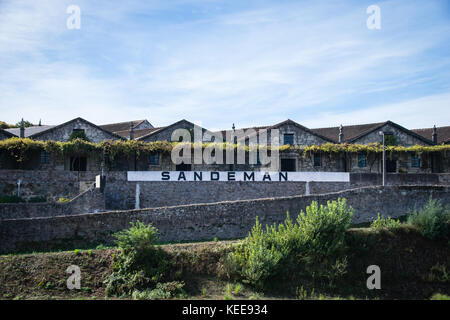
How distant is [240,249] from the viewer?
51.8 ft

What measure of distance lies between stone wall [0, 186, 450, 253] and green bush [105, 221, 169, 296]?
2.63 meters

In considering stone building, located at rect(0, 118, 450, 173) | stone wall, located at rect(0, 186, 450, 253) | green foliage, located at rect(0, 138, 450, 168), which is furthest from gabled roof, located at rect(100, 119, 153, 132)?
stone wall, located at rect(0, 186, 450, 253)

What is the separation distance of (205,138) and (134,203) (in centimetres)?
1459

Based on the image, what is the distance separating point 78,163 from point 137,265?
19491 millimetres

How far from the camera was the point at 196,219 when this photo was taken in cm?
1894

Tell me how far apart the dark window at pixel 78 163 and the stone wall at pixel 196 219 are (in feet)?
50.5

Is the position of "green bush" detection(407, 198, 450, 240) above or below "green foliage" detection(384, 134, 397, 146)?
below

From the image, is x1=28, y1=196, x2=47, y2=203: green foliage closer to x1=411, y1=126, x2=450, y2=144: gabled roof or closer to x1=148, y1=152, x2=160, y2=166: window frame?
x1=148, y1=152, x2=160, y2=166: window frame

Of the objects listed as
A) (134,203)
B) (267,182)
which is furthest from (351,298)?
(134,203)

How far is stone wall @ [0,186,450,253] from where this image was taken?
669 inches

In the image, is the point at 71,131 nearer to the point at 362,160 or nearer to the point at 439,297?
the point at 362,160

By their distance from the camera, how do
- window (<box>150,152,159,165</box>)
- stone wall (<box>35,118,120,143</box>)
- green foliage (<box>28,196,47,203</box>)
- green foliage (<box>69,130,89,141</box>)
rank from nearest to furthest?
green foliage (<box>28,196,47,203</box>) → window (<box>150,152,159,165</box>) → stone wall (<box>35,118,120,143</box>) → green foliage (<box>69,130,89,141</box>)

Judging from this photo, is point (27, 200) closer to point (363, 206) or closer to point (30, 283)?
point (30, 283)

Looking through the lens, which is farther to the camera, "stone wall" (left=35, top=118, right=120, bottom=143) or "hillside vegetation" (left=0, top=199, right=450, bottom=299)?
"stone wall" (left=35, top=118, right=120, bottom=143)
